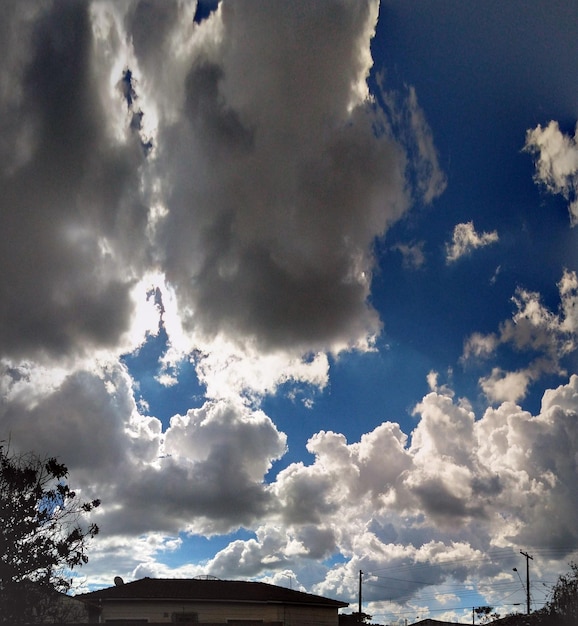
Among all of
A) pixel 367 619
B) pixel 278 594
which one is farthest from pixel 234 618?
A: pixel 367 619

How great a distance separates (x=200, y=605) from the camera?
41.1 metres

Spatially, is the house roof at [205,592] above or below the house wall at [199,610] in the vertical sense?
above

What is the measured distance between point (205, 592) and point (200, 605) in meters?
1.27

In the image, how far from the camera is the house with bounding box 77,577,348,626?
134ft

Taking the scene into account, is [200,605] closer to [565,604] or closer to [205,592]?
[205,592]

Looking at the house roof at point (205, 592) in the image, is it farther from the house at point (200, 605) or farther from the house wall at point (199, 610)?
the house wall at point (199, 610)

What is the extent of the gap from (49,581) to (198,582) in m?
29.3

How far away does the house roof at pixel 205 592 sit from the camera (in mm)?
41156

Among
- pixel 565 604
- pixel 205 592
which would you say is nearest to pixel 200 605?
pixel 205 592

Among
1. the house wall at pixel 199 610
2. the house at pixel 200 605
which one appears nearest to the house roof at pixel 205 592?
the house at pixel 200 605

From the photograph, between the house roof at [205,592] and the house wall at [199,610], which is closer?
the house wall at [199,610]

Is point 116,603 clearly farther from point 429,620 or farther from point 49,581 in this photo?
point 429,620

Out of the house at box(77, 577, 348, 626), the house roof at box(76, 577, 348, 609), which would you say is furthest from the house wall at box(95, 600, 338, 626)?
the house roof at box(76, 577, 348, 609)

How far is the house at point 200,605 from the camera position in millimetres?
40875
